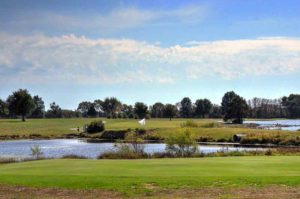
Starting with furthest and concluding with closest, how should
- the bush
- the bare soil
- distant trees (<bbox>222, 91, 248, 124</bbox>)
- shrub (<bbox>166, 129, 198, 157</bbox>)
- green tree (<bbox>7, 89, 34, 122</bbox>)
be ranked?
green tree (<bbox>7, 89, 34, 122</bbox>)
distant trees (<bbox>222, 91, 248, 124</bbox>)
the bush
shrub (<bbox>166, 129, 198, 157</bbox>)
the bare soil

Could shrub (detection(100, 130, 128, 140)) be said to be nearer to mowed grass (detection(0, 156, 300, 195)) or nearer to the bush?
the bush

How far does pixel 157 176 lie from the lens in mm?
24766

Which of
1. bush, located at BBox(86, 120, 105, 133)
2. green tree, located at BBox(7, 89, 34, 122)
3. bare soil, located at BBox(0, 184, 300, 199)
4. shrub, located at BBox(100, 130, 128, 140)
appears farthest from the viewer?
green tree, located at BBox(7, 89, 34, 122)

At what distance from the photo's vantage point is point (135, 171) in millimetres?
26938

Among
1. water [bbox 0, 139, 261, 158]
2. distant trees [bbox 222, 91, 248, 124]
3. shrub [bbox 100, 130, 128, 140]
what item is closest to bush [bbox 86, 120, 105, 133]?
shrub [bbox 100, 130, 128, 140]

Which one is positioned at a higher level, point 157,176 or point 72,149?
point 157,176

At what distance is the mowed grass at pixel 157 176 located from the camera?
22.9 m

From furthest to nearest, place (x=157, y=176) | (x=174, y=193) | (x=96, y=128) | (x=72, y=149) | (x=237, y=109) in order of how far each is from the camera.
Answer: (x=237, y=109)
(x=96, y=128)
(x=72, y=149)
(x=157, y=176)
(x=174, y=193)

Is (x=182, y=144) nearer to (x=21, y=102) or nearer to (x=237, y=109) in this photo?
(x=237, y=109)

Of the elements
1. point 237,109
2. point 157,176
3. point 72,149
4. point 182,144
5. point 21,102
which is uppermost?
point 21,102

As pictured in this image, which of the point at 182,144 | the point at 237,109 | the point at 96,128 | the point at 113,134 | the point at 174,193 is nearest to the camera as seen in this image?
→ the point at 174,193

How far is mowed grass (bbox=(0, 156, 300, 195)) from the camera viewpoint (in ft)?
75.0

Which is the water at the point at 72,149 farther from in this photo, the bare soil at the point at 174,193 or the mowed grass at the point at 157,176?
the bare soil at the point at 174,193

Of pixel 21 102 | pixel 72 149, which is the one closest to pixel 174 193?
pixel 72 149
